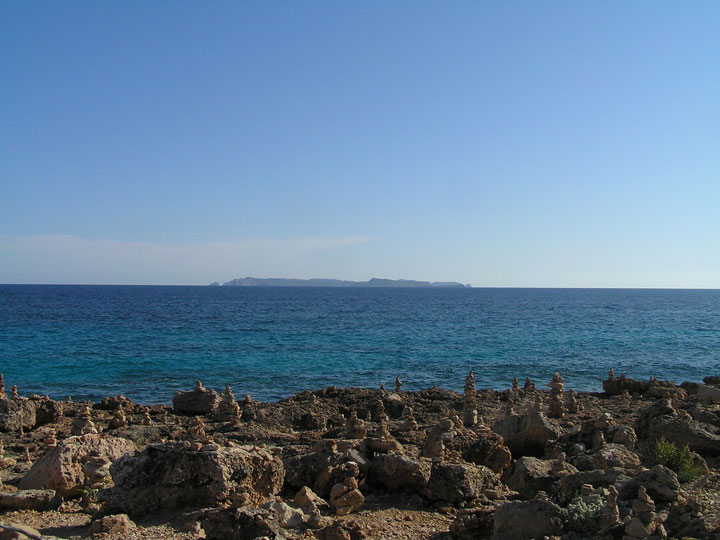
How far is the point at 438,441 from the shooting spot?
1191cm

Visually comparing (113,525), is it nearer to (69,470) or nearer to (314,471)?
(69,470)

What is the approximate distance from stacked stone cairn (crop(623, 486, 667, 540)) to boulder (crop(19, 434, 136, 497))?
25.3 feet

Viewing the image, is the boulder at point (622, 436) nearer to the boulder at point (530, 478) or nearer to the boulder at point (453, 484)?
the boulder at point (530, 478)

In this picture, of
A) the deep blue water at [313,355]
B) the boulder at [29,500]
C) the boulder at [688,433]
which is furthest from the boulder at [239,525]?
the deep blue water at [313,355]

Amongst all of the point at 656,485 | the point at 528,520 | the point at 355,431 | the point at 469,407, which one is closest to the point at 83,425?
the point at 355,431

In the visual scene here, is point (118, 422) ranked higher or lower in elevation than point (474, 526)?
lower

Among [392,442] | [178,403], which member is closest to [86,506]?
[392,442]

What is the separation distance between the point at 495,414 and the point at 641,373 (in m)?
20.3

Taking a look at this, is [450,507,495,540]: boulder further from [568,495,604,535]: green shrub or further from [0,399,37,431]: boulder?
[0,399,37,431]: boulder

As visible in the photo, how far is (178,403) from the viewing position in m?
19.2

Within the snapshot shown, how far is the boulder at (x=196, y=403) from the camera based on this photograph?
62.1 feet

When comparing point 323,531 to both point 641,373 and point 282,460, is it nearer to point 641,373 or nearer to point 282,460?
point 282,460

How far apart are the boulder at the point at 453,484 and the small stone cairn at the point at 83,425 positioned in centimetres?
774

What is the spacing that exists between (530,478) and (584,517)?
2.37 metres
